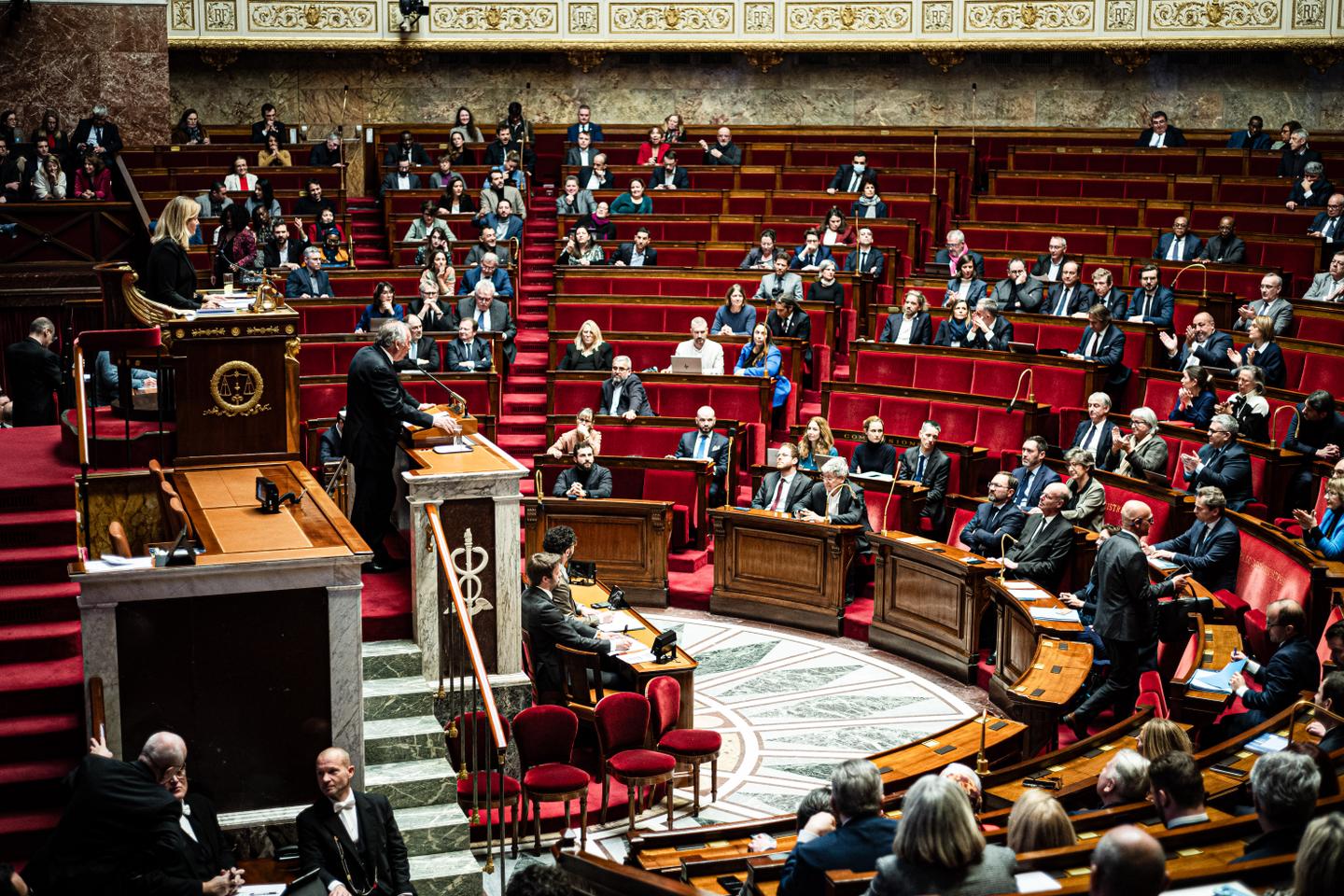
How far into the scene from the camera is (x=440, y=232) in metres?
12.3

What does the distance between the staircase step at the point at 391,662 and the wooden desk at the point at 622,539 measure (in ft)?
10.5

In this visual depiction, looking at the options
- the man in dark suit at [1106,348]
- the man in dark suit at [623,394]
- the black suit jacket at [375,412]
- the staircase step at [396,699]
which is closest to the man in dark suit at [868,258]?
the man in dark suit at [1106,348]

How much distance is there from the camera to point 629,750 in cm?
601

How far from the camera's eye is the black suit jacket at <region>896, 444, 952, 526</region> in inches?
341

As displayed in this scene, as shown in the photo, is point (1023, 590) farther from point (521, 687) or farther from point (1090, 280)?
point (1090, 280)

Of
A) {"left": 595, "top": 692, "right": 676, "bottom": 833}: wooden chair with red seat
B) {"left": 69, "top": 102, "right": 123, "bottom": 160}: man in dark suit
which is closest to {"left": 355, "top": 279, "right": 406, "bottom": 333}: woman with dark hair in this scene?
{"left": 69, "top": 102, "right": 123, "bottom": 160}: man in dark suit

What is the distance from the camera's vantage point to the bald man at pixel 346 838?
4.45 meters

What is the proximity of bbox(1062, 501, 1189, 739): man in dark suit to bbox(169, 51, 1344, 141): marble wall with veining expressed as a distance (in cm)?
946

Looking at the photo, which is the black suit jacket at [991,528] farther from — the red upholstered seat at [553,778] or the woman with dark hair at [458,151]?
the woman with dark hair at [458,151]

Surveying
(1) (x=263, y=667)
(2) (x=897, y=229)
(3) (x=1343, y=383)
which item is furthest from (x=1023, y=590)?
(2) (x=897, y=229)

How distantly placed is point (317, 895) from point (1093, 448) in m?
5.55

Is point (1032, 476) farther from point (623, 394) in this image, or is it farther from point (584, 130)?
point (584, 130)

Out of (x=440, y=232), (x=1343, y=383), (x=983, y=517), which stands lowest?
(x=983, y=517)

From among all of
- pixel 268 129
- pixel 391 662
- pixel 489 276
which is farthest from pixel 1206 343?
pixel 268 129
